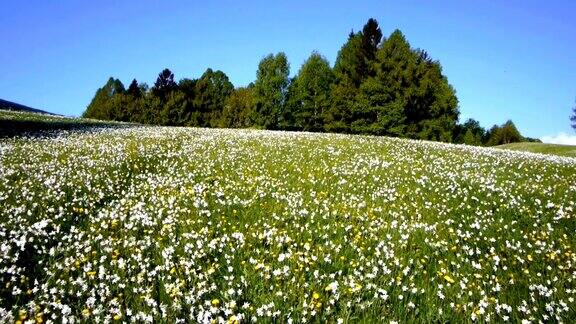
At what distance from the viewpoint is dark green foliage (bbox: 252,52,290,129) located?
56375 mm

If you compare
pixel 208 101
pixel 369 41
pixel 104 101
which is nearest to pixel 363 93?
pixel 369 41

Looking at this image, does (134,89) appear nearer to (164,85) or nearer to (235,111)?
(164,85)

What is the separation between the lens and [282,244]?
780 cm

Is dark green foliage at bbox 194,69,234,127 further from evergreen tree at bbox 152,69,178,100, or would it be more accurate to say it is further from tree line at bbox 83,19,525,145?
tree line at bbox 83,19,525,145

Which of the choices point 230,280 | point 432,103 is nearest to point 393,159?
point 230,280

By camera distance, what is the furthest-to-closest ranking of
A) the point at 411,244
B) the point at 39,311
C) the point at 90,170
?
the point at 90,170 < the point at 411,244 < the point at 39,311

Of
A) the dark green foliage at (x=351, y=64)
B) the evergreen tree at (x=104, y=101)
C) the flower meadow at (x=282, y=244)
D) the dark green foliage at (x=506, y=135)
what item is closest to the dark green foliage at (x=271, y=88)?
the dark green foliage at (x=351, y=64)

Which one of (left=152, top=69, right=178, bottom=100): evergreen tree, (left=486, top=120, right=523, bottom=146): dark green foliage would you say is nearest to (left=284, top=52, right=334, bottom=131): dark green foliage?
(left=152, top=69, right=178, bottom=100): evergreen tree

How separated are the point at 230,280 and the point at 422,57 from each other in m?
55.9

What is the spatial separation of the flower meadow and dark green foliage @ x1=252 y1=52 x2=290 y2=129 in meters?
42.3

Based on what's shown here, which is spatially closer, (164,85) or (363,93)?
(363,93)

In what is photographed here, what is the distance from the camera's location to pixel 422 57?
56.4 metres

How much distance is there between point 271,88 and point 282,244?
164 feet

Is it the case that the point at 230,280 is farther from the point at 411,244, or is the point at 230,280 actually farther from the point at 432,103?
the point at 432,103
